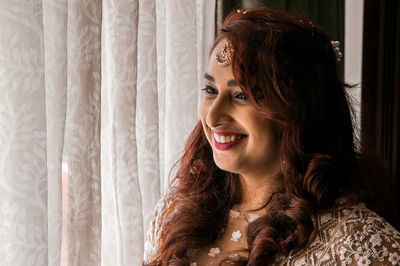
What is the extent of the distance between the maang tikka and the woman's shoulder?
431 mm

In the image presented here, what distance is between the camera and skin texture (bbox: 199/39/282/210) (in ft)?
Result: 4.12


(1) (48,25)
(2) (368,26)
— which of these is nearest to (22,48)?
(1) (48,25)

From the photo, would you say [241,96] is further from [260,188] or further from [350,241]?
[350,241]

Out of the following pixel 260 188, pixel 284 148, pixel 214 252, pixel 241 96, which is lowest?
pixel 214 252

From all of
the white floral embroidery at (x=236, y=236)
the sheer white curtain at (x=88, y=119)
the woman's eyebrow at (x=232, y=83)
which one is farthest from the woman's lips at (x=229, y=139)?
the sheer white curtain at (x=88, y=119)

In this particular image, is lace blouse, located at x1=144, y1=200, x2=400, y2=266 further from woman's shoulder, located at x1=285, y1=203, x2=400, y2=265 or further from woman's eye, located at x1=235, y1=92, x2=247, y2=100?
woman's eye, located at x1=235, y1=92, x2=247, y2=100

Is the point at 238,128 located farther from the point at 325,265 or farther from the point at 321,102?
the point at 325,265

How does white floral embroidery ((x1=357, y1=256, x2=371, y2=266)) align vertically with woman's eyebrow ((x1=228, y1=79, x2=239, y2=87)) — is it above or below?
below

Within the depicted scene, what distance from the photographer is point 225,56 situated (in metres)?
1.29

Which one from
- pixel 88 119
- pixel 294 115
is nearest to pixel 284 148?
pixel 294 115

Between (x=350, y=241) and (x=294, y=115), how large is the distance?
315 millimetres

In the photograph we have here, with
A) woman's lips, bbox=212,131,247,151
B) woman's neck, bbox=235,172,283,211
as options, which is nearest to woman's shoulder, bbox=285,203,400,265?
woman's neck, bbox=235,172,283,211

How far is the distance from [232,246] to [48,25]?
28.5 inches

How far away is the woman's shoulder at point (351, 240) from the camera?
114cm
